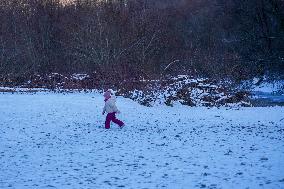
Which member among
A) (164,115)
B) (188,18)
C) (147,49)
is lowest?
(164,115)

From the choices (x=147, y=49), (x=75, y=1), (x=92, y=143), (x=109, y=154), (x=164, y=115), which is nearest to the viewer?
(x=109, y=154)

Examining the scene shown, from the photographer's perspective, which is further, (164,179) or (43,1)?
(43,1)

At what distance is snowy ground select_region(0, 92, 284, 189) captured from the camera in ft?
24.7

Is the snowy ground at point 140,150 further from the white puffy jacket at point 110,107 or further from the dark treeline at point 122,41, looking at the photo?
the dark treeline at point 122,41

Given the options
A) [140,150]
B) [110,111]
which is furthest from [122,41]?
[140,150]

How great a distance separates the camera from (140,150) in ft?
34.1

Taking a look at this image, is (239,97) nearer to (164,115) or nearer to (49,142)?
(164,115)

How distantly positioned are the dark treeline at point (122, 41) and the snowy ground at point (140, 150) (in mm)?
12598

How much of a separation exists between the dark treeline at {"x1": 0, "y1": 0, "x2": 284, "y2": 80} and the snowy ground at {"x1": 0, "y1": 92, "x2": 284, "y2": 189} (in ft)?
41.3

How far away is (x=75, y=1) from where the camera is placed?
55.0m

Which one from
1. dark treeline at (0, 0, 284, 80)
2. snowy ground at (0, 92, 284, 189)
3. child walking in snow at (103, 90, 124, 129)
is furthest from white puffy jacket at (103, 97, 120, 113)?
dark treeline at (0, 0, 284, 80)

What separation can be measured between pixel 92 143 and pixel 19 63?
31.0 m

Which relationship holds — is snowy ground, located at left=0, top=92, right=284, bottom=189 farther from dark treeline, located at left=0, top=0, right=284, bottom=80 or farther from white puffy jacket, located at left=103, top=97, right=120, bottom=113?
dark treeline, located at left=0, top=0, right=284, bottom=80

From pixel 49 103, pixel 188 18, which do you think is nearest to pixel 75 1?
pixel 188 18
